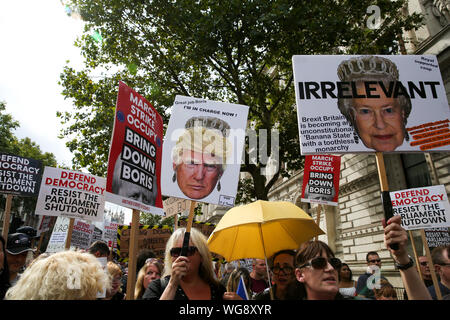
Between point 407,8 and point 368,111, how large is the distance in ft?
37.0

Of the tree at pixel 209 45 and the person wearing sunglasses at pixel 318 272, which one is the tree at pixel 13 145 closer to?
the tree at pixel 209 45

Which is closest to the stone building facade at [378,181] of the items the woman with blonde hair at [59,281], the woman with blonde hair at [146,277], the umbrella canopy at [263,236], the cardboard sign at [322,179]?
the cardboard sign at [322,179]

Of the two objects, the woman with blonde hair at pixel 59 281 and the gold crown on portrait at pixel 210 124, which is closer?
the woman with blonde hair at pixel 59 281

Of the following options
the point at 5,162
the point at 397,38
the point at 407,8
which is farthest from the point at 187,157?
the point at 407,8

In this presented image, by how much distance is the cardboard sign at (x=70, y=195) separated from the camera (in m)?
5.69

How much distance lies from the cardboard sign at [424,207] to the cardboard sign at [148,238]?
A: 6.21 metres

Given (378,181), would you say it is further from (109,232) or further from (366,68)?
(109,232)

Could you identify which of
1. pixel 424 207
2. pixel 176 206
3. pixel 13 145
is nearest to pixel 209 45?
pixel 176 206

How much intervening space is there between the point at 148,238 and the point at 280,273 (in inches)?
247

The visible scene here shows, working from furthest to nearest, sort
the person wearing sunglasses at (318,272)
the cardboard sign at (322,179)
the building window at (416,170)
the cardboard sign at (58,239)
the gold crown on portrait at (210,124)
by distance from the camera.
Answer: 1. the building window at (416,170)
2. the cardboard sign at (58,239)
3. the cardboard sign at (322,179)
4. the gold crown on portrait at (210,124)
5. the person wearing sunglasses at (318,272)

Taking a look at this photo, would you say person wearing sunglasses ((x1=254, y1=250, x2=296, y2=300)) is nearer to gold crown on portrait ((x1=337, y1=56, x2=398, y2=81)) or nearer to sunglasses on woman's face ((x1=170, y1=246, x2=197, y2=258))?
sunglasses on woman's face ((x1=170, y1=246, x2=197, y2=258))

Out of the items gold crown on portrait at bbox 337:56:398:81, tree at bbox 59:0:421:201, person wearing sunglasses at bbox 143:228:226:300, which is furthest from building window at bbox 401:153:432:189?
person wearing sunglasses at bbox 143:228:226:300

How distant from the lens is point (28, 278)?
1669 mm
